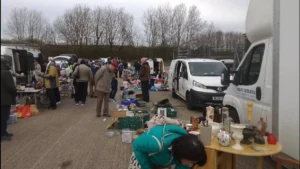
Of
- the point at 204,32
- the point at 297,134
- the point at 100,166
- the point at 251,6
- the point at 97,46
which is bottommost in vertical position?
the point at 100,166

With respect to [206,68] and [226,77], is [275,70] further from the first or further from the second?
[206,68]

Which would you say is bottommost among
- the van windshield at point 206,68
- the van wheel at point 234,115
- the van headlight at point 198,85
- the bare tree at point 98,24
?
the van wheel at point 234,115

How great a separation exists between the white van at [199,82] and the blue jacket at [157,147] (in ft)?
22.5

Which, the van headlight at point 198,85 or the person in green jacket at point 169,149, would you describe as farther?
the van headlight at point 198,85

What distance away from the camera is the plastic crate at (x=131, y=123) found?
22.9 ft

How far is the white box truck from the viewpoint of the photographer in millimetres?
2867

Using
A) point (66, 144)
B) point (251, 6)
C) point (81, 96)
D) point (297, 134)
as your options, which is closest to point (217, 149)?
point (297, 134)

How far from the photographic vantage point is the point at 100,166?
16.0ft

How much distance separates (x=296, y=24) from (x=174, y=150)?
1716mm

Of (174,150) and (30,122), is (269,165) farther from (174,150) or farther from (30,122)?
(30,122)

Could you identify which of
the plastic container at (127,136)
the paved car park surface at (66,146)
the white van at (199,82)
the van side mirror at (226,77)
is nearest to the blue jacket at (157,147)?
the paved car park surface at (66,146)

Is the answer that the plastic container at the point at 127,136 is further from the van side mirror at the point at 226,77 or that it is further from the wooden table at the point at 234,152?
the wooden table at the point at 234,152

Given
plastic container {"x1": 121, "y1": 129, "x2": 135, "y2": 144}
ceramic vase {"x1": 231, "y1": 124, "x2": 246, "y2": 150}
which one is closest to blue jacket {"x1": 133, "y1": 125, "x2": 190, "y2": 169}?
ceramic vase {"x1": 231, "y1": 124, "x2": 246, "y2": 150}

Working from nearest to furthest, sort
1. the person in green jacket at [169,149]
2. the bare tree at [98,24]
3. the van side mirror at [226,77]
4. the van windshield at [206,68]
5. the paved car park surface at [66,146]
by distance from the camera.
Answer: the person in green jacket at [169,149] → the paved car park surface at [66,146] → the van side mirror at [226,77] → the van windshield at [206,68] → the bare tree at [98,24]
